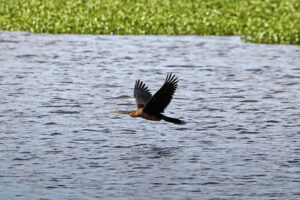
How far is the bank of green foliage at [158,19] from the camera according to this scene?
3000cm

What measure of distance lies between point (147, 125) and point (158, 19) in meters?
15.3

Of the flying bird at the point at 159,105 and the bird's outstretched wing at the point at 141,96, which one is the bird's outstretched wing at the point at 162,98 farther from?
the bird's outstretched wing at the point at 141,96

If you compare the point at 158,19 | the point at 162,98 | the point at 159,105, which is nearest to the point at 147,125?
the point at 159,105

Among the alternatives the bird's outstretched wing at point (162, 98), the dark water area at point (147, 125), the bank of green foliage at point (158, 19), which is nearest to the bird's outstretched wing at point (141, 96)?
the dark water area at point (147, 125)

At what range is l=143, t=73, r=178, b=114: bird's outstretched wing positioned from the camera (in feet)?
44.5

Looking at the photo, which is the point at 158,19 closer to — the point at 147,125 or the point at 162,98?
the point at 147,125

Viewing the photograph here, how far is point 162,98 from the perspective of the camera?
13.7m

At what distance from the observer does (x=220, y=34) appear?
31078mm

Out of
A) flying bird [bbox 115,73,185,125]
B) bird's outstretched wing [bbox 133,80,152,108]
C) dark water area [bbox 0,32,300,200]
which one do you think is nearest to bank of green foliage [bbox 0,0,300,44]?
dark water area [bbox 0,32,300,200]

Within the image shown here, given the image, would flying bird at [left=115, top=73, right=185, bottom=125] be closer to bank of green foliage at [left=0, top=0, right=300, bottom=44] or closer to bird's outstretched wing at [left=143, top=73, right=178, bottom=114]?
bird's outstretched wing at [left=143, top=73, right=178, bottom=114]

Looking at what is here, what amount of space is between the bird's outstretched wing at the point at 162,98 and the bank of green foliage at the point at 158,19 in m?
15.2

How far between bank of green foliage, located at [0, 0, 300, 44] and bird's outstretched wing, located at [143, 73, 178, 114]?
15.2 m

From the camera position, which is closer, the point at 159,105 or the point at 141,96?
the point at 159,105

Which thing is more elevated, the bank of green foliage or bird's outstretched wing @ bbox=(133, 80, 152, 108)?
bird's outstretched wing @ bbox=(133, 80, 152, 108)
